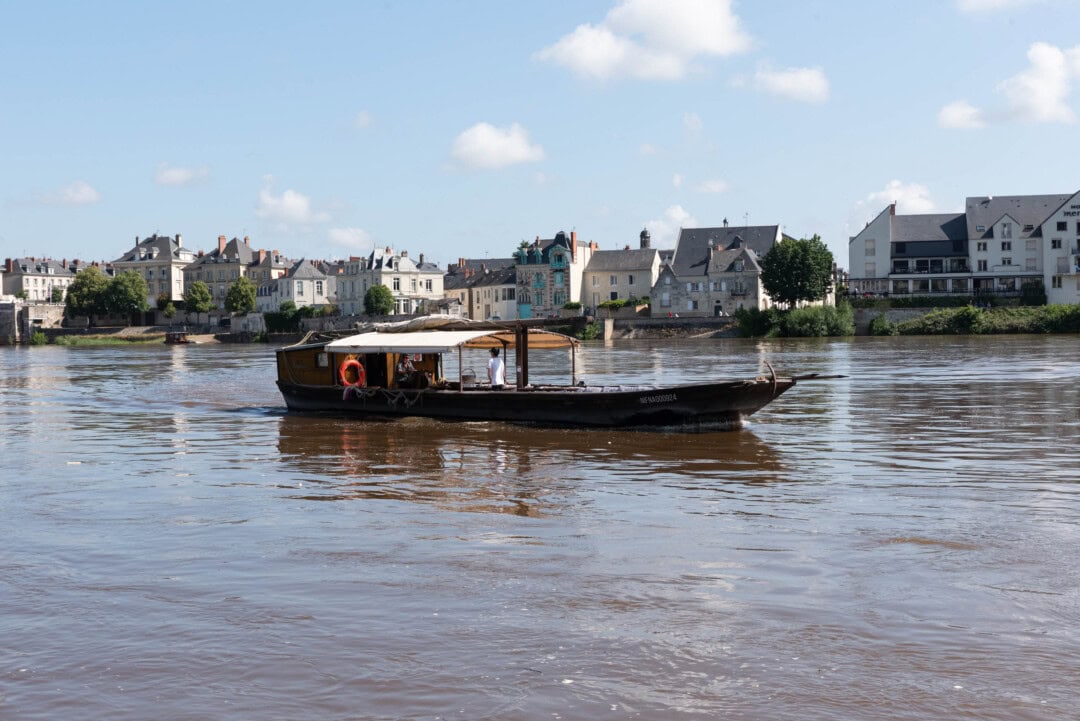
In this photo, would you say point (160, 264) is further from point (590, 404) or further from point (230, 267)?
point (590, 404)

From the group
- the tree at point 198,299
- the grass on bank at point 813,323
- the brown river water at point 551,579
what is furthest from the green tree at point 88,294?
the brown river water at point 551,579

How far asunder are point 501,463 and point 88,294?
130847 millimetres

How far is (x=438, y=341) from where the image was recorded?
2606 cm

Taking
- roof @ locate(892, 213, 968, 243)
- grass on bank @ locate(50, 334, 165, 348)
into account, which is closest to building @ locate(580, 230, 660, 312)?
roof @ locate(892, 213, 968, 243)

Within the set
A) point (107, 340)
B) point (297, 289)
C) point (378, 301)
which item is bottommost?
point (107, 340)

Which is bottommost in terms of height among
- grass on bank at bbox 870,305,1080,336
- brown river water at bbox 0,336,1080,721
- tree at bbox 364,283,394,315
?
brown river water at bbox 0,336,1080,721

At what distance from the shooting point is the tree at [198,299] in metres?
141

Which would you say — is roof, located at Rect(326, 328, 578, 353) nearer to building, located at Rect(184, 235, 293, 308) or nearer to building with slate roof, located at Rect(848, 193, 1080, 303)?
building with slate roof, located at Rect(848, 193, 1080, 303)

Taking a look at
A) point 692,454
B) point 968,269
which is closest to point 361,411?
point 692,454

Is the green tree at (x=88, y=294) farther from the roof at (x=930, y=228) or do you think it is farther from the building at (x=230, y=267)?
the roof at (x=930, y=228)

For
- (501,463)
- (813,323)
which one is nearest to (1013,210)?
(813,323)

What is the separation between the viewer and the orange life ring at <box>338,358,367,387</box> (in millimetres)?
28688

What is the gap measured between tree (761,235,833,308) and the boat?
242 ft

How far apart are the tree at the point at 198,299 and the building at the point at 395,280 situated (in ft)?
54.0
